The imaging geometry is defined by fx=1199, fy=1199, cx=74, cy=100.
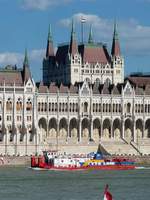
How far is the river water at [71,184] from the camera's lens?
117m

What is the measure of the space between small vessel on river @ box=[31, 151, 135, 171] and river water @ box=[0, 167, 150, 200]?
9.08 ft

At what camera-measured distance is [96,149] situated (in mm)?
195000

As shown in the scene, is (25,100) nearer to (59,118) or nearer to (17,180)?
(59,118)

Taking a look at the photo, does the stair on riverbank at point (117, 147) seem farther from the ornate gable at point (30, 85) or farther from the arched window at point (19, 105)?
the arched window at point (19, 105)

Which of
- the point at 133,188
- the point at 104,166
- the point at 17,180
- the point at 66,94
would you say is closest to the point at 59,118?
the point at 66,94

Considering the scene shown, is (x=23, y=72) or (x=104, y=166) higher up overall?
(x=23, y=72)

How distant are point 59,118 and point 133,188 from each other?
2762 inches

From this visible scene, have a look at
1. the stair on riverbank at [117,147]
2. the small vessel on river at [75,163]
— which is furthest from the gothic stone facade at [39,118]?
the small vessel on river at [75,163]

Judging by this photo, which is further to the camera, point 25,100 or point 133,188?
point 25,100

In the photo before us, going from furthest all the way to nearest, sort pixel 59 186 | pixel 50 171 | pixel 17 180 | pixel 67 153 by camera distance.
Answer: pixel 67 153 → pixel 50 171 → pixel 17 180 → pixel 59 186

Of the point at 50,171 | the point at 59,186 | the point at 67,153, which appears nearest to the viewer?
the point at 59,186

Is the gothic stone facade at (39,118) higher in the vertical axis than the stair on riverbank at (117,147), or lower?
higher

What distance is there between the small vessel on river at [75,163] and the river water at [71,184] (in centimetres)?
277

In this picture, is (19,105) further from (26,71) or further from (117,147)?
(117,147)
